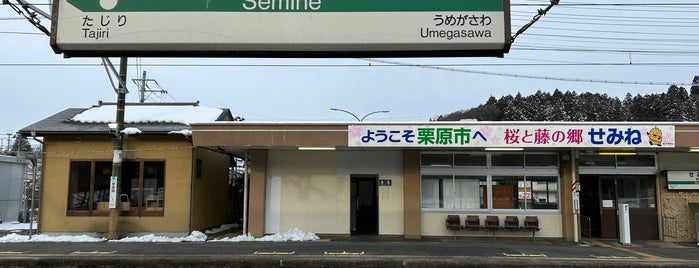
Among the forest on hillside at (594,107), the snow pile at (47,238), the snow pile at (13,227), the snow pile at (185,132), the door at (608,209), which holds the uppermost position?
the forest on hillside at (594,107)

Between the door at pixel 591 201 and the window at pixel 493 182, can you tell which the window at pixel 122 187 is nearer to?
the window at pixel 493 182

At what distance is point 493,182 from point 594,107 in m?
44.8

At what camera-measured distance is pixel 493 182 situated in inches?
673

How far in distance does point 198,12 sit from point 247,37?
50 centimetres

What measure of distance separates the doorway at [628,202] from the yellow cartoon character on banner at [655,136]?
2.59 meters

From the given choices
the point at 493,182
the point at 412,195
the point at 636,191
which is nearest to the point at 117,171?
the point at 412,195

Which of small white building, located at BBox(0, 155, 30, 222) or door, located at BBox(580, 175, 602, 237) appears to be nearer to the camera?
door, located at BBox(580, 175, 602, 237)

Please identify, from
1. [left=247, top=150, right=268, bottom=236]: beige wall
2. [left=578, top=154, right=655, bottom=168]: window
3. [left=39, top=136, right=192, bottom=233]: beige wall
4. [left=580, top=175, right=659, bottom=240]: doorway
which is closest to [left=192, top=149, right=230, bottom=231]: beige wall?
[left=39, top=136, right=192, bottom=233]: beige wall

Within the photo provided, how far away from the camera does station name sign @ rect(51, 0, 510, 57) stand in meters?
4.77

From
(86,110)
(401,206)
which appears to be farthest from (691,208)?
(86,110)

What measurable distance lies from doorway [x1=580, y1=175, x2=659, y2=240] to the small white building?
23254 mm

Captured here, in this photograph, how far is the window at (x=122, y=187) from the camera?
17.1 m

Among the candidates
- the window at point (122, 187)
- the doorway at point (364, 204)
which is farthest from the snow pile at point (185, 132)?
the doorway at point (364, 204)

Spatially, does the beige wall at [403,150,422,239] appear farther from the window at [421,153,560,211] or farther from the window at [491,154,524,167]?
the window at [491,154,524,167]
